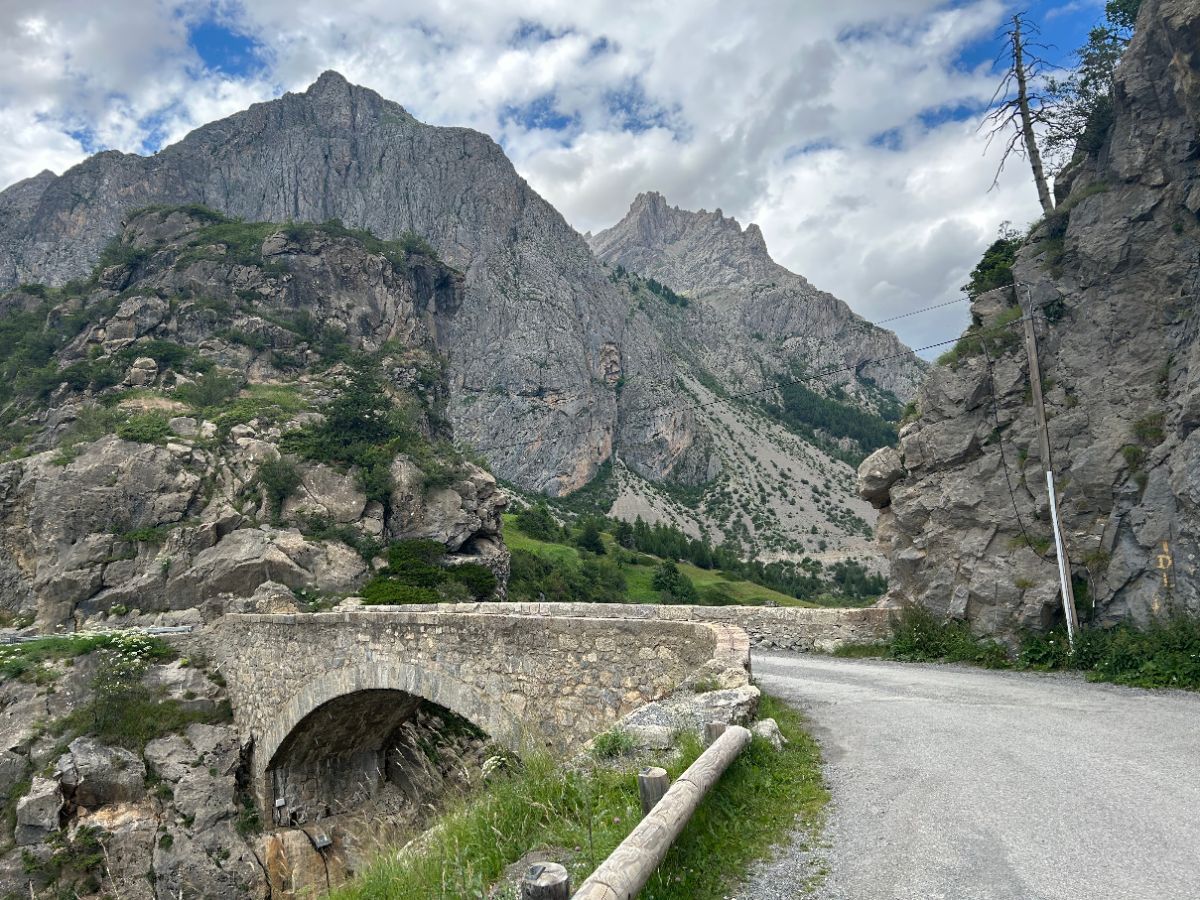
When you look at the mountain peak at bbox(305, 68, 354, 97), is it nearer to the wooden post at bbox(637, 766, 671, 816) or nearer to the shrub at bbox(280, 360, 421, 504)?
the shrub at bbox(280, 360, 421, 504)

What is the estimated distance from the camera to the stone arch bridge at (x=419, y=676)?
916cm

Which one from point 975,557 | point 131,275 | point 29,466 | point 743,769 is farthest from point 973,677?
point 131,275

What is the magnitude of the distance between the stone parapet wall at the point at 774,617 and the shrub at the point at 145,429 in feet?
82.0

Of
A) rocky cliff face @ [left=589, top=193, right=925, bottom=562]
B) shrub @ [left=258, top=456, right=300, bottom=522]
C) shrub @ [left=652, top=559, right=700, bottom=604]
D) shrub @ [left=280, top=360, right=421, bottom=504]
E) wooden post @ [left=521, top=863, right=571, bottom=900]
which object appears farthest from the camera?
rocky cliff face @ [left=589, top=193, right=925, bottom=562]

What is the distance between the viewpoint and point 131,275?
6119 cm

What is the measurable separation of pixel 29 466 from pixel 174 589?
1136 centimetres

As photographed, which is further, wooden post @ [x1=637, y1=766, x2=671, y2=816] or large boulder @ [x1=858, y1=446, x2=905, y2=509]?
large boulder @ [x1=858, y1=446, x2=905, y2=509]

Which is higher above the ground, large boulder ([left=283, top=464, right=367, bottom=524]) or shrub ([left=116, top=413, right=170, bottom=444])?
shrub ([left=116, top=413, right=170, bottom=444])

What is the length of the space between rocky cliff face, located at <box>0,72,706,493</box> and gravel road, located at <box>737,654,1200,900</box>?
326 ft

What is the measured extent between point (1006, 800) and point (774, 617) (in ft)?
40.8

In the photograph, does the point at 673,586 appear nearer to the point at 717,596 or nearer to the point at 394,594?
the point at 717,596

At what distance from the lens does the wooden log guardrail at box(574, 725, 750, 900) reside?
9.28 ft

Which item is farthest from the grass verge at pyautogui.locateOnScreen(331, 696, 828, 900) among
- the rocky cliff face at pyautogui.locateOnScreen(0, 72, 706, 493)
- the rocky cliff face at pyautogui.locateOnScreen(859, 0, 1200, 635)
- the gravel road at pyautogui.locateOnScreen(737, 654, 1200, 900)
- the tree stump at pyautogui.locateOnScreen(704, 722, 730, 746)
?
the rocky cliff face at pyautogui.locateOnScreen(0, 72, 706, 493)

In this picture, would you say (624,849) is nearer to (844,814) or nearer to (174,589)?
(844,814)
